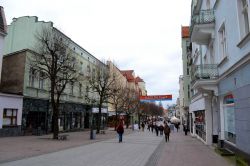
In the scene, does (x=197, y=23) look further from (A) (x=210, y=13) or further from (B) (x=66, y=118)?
(B) (x=66, y=118)

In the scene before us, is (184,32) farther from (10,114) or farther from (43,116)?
(10,114)

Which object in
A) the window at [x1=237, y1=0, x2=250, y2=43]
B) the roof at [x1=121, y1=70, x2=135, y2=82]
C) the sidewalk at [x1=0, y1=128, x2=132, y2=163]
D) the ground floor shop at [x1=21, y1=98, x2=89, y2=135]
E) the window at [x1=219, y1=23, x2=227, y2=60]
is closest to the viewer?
the window at [x1=237, y1=0, x2=250, y2=43]

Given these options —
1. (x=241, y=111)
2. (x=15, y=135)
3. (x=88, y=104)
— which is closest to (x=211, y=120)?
(x=241, y=111)

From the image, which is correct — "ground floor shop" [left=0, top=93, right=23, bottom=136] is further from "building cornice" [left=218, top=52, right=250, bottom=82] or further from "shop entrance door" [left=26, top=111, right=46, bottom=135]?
"building cornice" [left=218, top=52, right=250, bottom=82]

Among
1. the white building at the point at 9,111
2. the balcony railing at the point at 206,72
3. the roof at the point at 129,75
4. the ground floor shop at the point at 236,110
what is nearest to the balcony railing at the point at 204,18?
the balcony railing at the point at 206,72

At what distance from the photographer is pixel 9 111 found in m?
25.7

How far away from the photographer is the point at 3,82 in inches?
1125

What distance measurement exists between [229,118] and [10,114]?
20130mm

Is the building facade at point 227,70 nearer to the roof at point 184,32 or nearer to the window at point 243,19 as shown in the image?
the window at point 243,19

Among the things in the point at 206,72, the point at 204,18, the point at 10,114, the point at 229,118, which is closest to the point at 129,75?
the point at 10,114

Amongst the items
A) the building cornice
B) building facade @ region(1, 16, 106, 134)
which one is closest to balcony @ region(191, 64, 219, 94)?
the building cornice

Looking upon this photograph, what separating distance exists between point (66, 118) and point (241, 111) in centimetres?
2845

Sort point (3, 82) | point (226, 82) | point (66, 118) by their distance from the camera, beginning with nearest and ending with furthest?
1. point (226, 82)
2. point (3, 82)
3. point (66, 118)

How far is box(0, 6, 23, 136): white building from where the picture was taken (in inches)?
965
